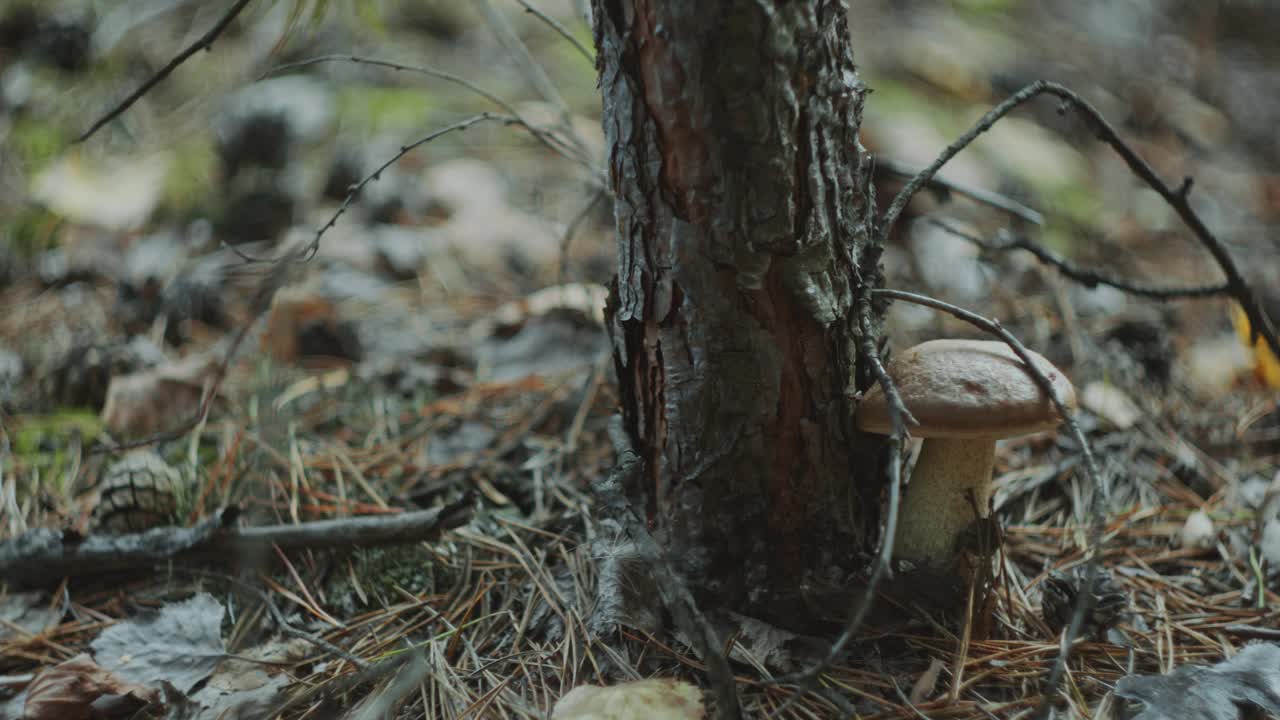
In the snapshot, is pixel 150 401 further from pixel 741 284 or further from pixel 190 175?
pixel 190 175

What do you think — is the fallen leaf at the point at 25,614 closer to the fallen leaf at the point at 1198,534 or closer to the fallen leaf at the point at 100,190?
the fallen leaf at the point at 1198,534

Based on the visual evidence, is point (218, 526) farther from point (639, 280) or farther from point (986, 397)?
point (986, 397)

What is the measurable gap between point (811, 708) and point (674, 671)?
229mm

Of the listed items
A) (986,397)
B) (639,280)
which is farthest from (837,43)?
(986,397)

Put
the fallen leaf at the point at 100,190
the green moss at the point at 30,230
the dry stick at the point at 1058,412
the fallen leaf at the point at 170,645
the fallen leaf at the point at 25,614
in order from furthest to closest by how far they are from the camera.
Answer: the fallen leaf at the point at 100,190, the green moss at the point at 30,230, the fallen leaf at the point at 25,614, the fallen leaf at the point at 170,645, the dry stick at the point at 1058,412

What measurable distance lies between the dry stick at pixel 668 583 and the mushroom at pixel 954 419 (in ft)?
1.34

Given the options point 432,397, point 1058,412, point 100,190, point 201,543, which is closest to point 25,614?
point 201,543

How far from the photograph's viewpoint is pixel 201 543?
1.68 m

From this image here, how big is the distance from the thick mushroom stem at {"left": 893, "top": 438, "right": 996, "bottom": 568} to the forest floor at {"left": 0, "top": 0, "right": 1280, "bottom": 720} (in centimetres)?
13

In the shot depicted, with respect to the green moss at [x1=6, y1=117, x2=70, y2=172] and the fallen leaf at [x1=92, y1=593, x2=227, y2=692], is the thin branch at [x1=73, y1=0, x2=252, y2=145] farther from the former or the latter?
the green moss at [x1=6, y1=117, x2=70, y2=172]

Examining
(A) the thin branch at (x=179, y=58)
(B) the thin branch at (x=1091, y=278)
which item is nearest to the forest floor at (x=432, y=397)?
(A) the thin branch at (x=179, y=58)

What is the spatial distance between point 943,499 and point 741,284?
0.56 metres

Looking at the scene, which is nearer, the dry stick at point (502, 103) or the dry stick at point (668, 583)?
the dry stick at point (668, 583)

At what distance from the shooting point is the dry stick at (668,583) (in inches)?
45.3
